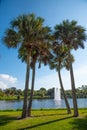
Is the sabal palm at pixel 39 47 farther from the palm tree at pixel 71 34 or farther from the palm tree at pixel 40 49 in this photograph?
the palm tree at pixel 71 34

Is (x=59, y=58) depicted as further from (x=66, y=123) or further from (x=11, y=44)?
(x=66, y=123)

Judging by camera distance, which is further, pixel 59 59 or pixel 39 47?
pixel 59 59

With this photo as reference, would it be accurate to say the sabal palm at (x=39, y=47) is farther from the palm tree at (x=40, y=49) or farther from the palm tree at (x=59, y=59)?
the palm tree at (x=59, y=59)

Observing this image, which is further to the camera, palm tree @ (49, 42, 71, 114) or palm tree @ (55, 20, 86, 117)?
palm tree @ (49, 42, 71, 114)

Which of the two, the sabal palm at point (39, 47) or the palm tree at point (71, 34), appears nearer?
the sabal palm at point (39, 47)

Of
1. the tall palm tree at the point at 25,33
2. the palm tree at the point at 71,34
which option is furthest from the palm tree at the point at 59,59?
the tall palm tree at the point at 25,33

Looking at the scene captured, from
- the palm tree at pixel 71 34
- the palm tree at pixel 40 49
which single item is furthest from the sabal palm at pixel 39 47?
the palm tree at pixel 71 34

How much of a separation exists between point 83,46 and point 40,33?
18.6 feet

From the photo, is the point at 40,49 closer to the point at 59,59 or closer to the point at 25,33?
the point at 25,33

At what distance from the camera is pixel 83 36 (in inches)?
1092

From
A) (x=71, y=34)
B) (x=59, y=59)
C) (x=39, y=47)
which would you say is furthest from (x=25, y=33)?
(x=59, y=59)

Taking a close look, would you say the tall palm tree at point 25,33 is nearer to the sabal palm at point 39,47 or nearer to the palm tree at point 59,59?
the sabal palm at point 39,47

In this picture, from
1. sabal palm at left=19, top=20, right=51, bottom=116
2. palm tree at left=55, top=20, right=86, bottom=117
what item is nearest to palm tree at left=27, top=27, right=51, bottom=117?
sabal palm at left=19, top=20, right=51, bottom=116

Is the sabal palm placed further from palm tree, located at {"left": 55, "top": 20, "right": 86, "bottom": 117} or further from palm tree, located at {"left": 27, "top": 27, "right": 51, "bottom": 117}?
palm tree, located at {"left": 55, "top": 20, "right": 86, "bottom": 117}
